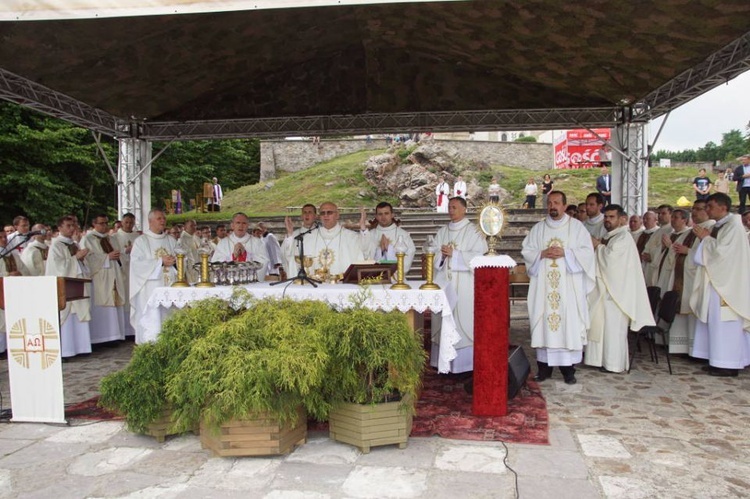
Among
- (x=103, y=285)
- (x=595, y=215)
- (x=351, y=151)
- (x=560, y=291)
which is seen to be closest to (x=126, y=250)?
(x=103, y=285)

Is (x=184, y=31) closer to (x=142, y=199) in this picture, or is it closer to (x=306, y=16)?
(x=306, y=16)

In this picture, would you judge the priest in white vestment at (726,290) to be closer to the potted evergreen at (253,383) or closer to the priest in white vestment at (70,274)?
the potted evergreen at (253,383)

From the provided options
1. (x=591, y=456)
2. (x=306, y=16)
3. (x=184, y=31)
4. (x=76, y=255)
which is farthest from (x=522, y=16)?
(x=76, y=255)

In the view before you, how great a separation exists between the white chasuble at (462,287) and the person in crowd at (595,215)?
293 centimetres

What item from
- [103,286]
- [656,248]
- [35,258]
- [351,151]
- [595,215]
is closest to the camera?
[35,258]

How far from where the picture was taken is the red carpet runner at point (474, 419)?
493 cm

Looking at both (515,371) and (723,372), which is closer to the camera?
(515,371)

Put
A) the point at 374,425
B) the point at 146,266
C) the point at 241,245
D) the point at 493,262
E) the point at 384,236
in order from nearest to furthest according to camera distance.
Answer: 1. the point at 374,425
2. the point at 493,262
3. the point at 146,266
4. the point at 241,245
5. the point at 384,236

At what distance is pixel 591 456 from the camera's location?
4.49 m

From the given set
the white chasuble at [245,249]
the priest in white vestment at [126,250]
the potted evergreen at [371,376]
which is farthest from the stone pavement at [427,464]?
the priest in white vestment at [126,250]

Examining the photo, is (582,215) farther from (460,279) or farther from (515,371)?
(515,371)

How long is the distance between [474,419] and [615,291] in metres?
2.85

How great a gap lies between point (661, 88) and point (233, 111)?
27.1 feet

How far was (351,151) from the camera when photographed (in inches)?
1837
